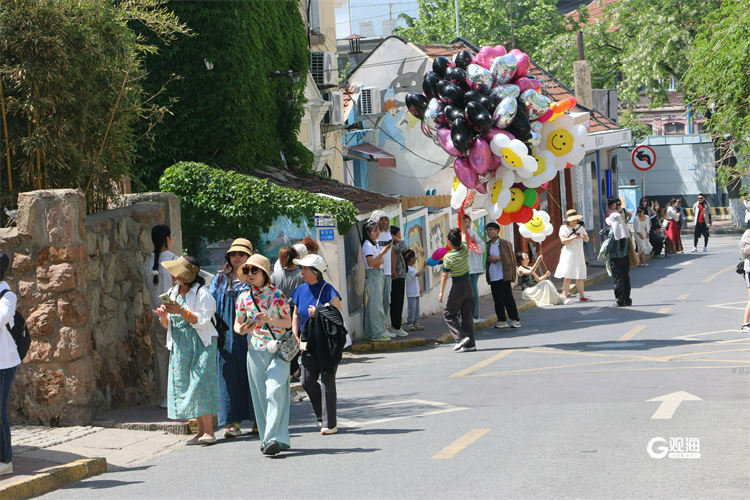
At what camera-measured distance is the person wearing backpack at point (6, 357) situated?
8.62 meters

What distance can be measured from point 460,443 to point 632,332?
29.5ft

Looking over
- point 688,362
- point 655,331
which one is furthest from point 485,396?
point 655,331

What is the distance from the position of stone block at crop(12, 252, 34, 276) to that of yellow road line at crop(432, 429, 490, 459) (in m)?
4.76

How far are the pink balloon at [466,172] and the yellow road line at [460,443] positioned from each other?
725 centimetres

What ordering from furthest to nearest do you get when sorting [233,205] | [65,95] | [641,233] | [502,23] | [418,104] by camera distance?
[502,23]
[641,233]
[233,205]
[418,104]
[65,95]

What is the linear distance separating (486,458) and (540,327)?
36.3 ft

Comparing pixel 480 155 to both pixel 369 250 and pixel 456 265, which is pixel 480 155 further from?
pixel 369 250

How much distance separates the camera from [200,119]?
69.6 feet

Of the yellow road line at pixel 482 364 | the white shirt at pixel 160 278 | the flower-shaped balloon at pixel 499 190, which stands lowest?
the yellow road line at pixel 482 364

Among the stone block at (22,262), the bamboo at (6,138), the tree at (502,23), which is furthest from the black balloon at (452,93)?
the tree at (502,23)

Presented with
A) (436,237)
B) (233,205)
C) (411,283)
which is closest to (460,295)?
(411,283)

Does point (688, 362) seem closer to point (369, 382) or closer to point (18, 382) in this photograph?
point (369, 382)

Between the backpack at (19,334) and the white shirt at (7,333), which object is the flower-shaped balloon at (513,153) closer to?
the backpack at (19,334)

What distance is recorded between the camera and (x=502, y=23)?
6912 cm
